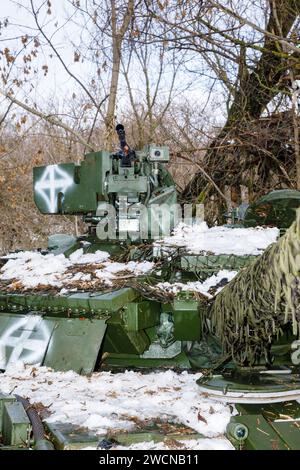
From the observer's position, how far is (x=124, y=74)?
1623 cm

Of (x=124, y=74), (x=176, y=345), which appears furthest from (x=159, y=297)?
(x=124, y=74)

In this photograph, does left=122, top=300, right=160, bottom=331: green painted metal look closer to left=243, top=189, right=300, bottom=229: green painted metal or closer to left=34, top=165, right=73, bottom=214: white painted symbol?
left=243, top=189, right=300, bottom=229: green painted metal

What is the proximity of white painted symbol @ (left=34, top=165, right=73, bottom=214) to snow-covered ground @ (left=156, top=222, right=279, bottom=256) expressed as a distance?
4.63 feet

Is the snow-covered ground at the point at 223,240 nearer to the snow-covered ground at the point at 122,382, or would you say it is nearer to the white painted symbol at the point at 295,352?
the snow-covered ground at the point at 122,382

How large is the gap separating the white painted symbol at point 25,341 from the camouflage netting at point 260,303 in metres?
1.37

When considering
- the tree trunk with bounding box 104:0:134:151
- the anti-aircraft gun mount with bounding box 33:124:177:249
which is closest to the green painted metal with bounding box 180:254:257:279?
the anti-aircraft gun mount with bounding box 33:124:177:249

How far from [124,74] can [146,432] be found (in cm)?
1422

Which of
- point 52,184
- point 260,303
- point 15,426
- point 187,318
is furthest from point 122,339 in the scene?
point 52,184

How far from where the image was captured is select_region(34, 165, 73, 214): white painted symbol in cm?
660

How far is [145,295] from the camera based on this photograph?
15.5 feet

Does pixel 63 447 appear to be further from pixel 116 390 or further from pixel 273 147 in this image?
pixel 273 147

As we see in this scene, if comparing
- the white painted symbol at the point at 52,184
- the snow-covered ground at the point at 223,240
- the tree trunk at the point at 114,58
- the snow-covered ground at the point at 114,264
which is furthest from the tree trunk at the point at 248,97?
the snow-covered ground at the point at 114,264

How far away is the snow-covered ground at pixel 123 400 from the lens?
126 inches
